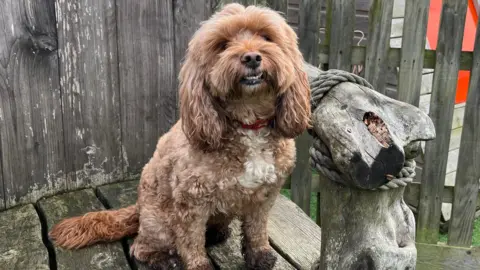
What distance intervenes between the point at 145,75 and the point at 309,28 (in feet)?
3.47

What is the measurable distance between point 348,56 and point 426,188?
1013 mm

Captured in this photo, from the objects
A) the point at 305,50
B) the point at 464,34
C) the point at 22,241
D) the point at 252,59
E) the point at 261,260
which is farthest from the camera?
the point at 464,34

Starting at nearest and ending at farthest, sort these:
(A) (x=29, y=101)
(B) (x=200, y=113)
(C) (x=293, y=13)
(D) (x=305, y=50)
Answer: (B) (x=200, y=113) < (A) (x=29, y=101) < (D) (x=305, y=50) < (C) (x=293, y=13)

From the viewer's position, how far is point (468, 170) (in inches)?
134

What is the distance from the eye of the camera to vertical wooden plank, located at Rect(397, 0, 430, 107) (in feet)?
10.2

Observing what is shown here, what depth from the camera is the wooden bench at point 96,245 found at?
8.51 feet

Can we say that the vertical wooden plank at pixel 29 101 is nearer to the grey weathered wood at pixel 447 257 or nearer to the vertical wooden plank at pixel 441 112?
the vertical wooden plank at pixel 441 112

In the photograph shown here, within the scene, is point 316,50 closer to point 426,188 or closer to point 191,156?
point 426,188

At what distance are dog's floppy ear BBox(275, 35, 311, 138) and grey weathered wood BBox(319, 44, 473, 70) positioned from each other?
121cm

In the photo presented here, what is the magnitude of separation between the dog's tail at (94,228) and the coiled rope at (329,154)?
46.5 inches

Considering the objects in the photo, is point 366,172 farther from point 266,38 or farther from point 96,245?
point 96,245

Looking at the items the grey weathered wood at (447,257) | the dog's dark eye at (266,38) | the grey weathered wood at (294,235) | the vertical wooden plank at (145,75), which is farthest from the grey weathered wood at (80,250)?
the grey weathered wood at (447,257)

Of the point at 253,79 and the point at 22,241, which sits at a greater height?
the point at 253,79

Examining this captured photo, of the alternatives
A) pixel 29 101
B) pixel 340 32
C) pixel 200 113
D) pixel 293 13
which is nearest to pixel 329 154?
pixel 200 113
